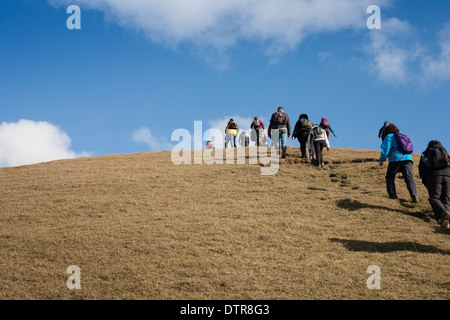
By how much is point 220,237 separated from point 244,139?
69.5 ft

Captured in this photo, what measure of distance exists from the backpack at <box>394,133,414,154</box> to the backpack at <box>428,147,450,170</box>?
2774mm

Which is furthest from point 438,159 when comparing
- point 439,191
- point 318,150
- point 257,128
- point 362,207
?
point 257,128

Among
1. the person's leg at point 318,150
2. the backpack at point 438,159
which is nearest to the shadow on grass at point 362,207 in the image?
the backpack at point 438,159

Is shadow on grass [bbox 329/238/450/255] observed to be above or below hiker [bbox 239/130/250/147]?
below

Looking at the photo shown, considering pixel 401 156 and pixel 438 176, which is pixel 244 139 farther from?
pixel 438 176

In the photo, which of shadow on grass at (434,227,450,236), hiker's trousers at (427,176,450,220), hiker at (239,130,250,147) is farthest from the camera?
hiker at (239,130,250,147)

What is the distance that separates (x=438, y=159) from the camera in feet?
41.3

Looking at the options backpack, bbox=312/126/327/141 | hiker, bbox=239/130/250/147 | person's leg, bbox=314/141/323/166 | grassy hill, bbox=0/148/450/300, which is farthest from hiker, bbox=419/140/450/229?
hiker, bbox=239/130/250/147

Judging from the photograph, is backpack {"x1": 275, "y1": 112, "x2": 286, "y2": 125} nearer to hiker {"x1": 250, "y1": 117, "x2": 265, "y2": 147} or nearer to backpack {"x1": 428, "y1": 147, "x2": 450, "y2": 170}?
hiker {"x1": 250, "y1": 117, "x2": 265, "y2": 147}

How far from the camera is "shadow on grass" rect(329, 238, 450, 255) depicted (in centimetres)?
1116

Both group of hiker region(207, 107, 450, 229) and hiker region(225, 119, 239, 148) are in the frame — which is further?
hiker region(225, 119, 239, 148)
